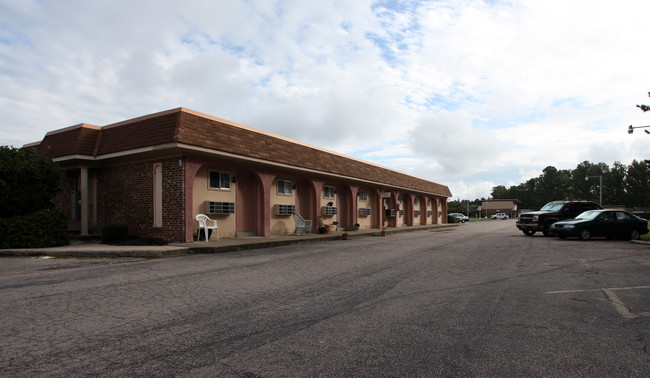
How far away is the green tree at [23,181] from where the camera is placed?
13.4m

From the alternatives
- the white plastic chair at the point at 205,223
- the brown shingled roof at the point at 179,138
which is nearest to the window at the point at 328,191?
the brown shingled roof at the point at 179,138

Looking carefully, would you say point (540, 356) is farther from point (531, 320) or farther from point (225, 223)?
point (225, 223)

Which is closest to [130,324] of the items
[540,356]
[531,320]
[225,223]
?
[540,356]

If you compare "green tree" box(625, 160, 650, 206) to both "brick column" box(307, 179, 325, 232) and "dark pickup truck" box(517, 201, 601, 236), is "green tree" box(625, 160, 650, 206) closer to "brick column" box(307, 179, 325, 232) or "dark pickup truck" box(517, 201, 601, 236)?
"dark pickup truck" box(517, 201, 601, 236)

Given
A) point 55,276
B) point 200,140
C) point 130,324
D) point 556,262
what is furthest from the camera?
point 200,140

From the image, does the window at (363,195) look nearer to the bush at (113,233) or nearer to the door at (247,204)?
the door at (247,204)

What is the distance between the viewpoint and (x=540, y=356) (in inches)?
150

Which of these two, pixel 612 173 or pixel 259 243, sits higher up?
pixel 612 173

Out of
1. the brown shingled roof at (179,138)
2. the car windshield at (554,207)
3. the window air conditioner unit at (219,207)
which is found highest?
the brown shingled roof at (179,138)

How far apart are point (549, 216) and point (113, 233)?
20526mm

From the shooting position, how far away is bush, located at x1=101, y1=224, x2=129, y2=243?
48.0 ft

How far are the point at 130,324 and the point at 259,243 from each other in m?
9.93

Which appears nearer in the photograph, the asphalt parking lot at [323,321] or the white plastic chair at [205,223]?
the asphalt parking lot at [323,321]

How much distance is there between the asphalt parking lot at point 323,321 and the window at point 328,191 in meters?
15.1
